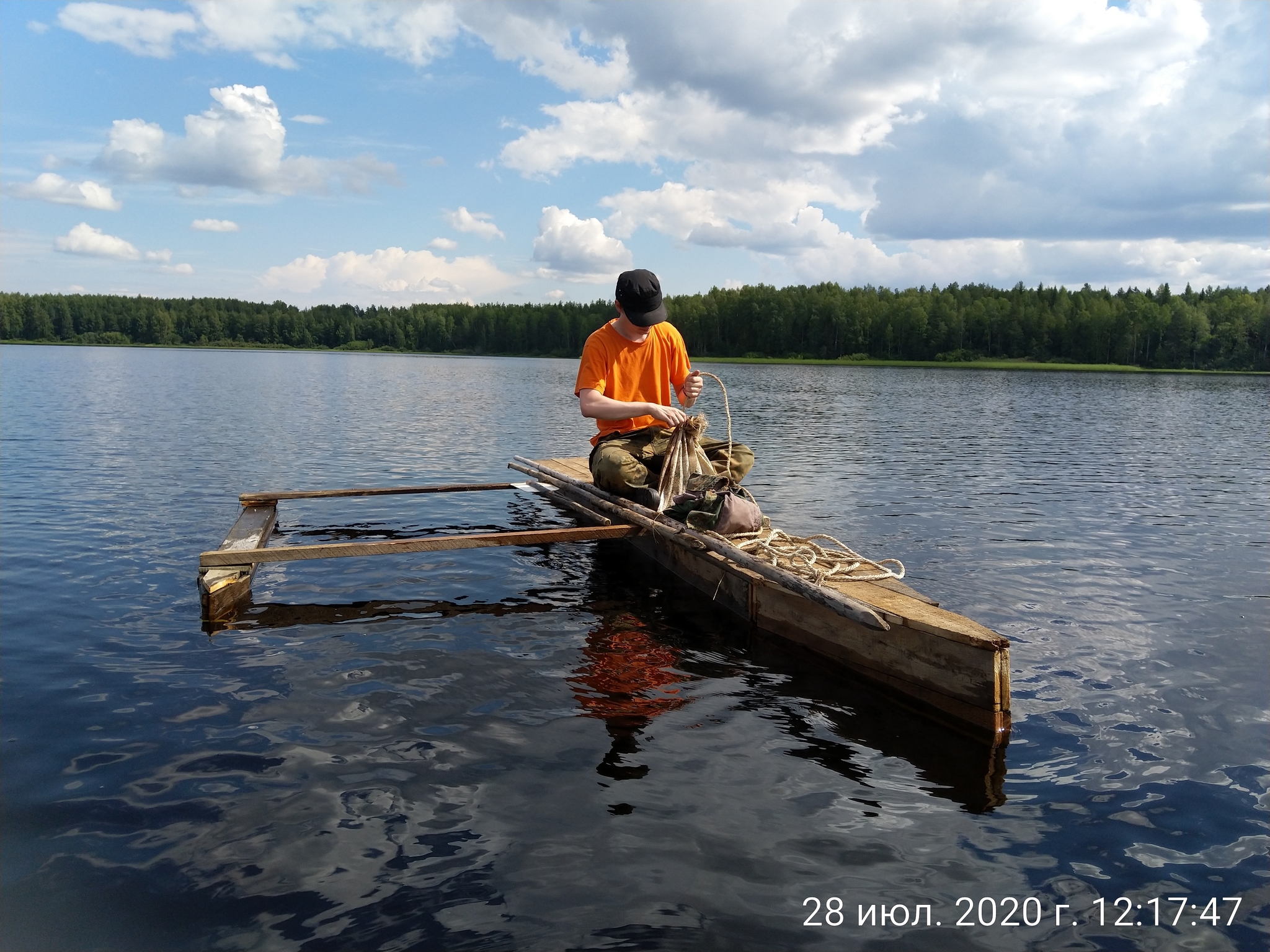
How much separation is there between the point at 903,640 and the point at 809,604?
950 millimetres

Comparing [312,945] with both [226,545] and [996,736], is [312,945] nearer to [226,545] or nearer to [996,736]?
[996,736]

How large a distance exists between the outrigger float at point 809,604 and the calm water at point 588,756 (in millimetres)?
233

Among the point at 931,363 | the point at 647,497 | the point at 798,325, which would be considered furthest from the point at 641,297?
the point at 798,325

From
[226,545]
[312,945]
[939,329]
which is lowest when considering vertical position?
[312,945]

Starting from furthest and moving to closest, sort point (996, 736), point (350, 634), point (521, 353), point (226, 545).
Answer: point (521, 353) < point (226, 545) < point (350, 634) < point (996, 736)

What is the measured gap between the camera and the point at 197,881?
12.3ft

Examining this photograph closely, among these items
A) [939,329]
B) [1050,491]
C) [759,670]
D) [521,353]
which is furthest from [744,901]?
[521,353]

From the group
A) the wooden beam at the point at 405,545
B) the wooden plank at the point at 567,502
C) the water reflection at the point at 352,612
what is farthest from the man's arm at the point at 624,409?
the water reflection at the point at 352,612

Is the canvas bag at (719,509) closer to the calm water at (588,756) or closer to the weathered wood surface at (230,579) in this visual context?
the calm water at (588,756)

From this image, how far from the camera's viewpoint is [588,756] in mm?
4945

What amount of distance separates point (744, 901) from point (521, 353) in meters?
170

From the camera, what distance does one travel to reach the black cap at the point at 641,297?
25.4ft

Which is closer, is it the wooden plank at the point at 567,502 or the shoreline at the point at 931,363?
the wooden plank at the point at 567,502

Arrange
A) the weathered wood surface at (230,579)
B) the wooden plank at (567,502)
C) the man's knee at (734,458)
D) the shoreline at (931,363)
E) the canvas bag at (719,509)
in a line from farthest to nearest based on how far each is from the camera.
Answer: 1. the shoreline at (931,363)
2. the wooden plank at (567,502)
3. the man's knee at (734,458)
4. the weathered wood surface at (230,579)
5. the canvas bag at (719,509)
